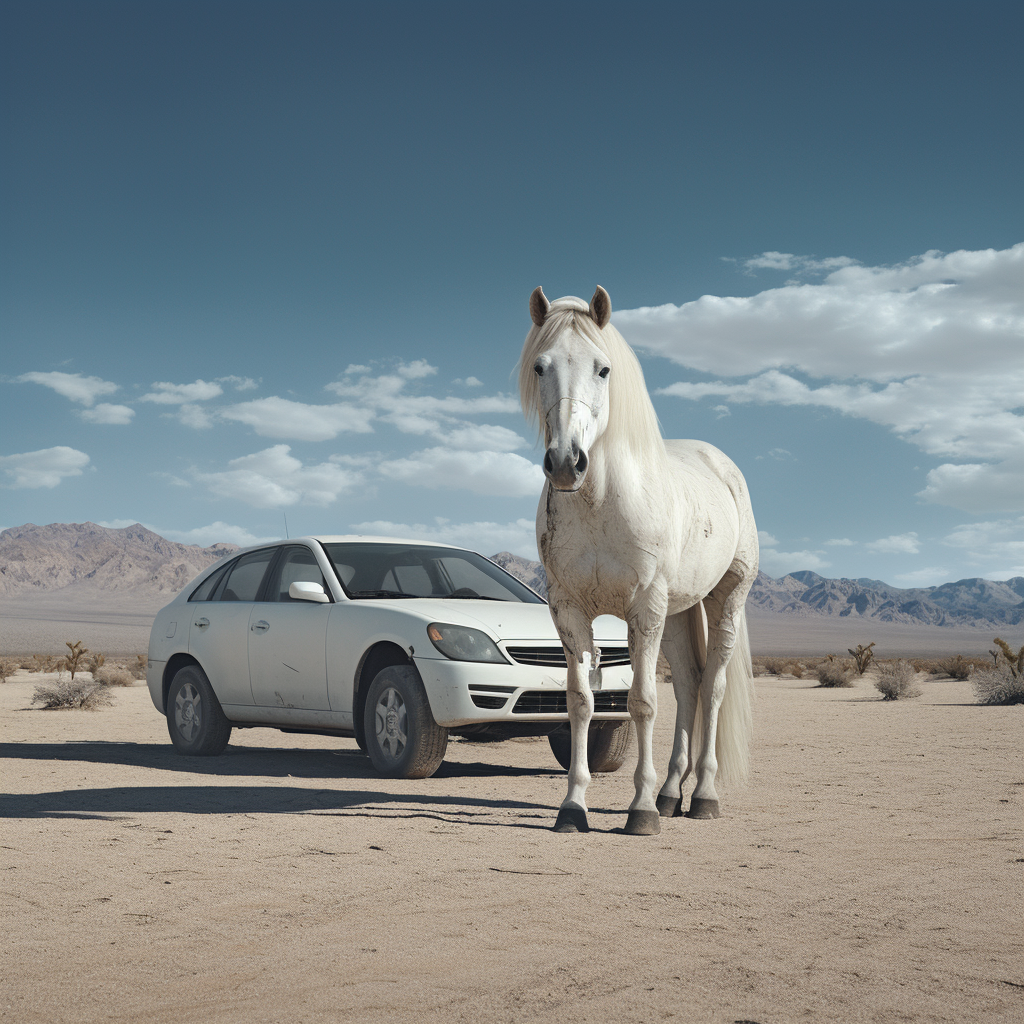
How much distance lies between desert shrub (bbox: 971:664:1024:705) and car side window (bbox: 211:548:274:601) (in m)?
11.6

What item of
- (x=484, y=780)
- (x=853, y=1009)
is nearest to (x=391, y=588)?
(x=484, y=780)

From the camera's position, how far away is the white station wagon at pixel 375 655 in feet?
23.5

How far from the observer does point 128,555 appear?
175125 mm

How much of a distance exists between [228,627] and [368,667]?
177cm

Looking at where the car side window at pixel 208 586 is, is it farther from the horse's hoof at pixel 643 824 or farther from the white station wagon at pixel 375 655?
the horse's hoof at pixel 643 824

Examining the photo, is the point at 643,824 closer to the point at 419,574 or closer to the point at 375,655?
the point at 375,655

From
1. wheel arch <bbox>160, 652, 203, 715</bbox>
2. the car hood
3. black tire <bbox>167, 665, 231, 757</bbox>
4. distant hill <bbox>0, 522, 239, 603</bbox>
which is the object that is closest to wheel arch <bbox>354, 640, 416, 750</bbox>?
the car hood

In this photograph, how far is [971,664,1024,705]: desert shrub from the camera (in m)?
15.6

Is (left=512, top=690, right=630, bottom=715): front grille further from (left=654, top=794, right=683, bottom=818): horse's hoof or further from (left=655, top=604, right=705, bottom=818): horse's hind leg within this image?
(left=654, top=794, right=683, bottom=818): horse's hoof

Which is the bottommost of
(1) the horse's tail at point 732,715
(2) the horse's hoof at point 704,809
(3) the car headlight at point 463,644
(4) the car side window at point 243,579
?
(2) the horse's hoof at point 704,809

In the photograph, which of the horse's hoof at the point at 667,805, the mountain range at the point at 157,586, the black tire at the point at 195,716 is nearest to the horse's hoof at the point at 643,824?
the horse's hoof at the point at 667,805

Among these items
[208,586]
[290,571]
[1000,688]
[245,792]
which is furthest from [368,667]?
[1000,688]

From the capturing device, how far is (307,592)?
7.77 metres

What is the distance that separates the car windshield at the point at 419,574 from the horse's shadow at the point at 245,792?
1442 mm
